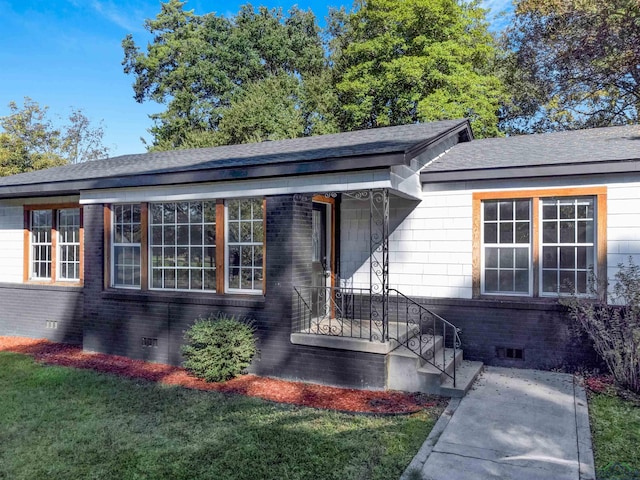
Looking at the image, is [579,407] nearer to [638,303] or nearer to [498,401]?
[498,401]

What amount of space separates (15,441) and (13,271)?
7.23 metres

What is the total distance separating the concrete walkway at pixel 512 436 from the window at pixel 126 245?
588 cm

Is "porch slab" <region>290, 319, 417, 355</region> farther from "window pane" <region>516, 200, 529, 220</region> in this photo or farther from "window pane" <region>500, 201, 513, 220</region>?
"window pane" <region>516, 200, 529, 220</region>

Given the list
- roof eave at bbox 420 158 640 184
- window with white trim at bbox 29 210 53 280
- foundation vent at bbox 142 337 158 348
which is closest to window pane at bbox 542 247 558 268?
roof eave at bbox 420 158 640 184

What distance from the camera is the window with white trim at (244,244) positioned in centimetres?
738

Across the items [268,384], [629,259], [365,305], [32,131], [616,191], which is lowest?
[268,384]

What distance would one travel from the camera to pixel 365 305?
27.1 feet

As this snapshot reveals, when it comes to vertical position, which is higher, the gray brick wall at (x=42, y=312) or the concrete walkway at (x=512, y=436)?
the gray brick wall at (x=42, y=312)

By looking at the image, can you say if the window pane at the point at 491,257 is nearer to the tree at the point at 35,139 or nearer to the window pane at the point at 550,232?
the window pane at the point at 550,232

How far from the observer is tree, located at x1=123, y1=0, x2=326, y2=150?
27172mm

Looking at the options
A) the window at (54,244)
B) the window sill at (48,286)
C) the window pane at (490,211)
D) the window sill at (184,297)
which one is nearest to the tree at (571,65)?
the window pane at (490,211)

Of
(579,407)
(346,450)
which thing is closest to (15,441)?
(346,450)

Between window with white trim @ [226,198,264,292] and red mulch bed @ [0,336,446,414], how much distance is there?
1.47 m

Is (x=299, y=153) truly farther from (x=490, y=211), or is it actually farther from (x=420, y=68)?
(x=420, y=68)
